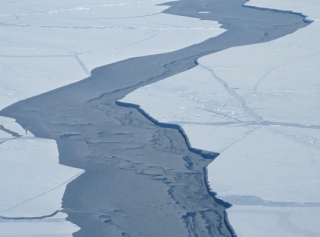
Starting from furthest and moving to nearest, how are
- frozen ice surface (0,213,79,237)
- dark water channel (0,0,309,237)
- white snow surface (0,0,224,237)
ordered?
1. white snow surface (0,0,224,237)
2. dark water channel (0,0,309,237)
3. frozen ice surface (0,213,79,237)

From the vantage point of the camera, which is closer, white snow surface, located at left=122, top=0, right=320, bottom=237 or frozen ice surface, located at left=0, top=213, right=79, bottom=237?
frozen ice surface, located at left=0, top=213, right=79, bottom=237

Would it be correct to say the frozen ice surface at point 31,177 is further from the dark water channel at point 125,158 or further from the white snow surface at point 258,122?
the white snow surface at point 258,122

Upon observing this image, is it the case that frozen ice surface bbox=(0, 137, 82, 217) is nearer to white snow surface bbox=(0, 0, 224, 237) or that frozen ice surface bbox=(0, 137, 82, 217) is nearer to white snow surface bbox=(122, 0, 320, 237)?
white snow surface bbox=(0, 0, 224, 237)

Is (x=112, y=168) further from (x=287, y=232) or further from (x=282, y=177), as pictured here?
(x=287, y=232)

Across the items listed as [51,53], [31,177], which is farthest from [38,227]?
[51,53]

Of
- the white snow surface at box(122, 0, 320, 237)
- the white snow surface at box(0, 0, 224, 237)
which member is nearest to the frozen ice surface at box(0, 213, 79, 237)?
the white snow surface at box(0, 0, 224, 237)

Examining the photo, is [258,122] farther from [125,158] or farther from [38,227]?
[38,227]
